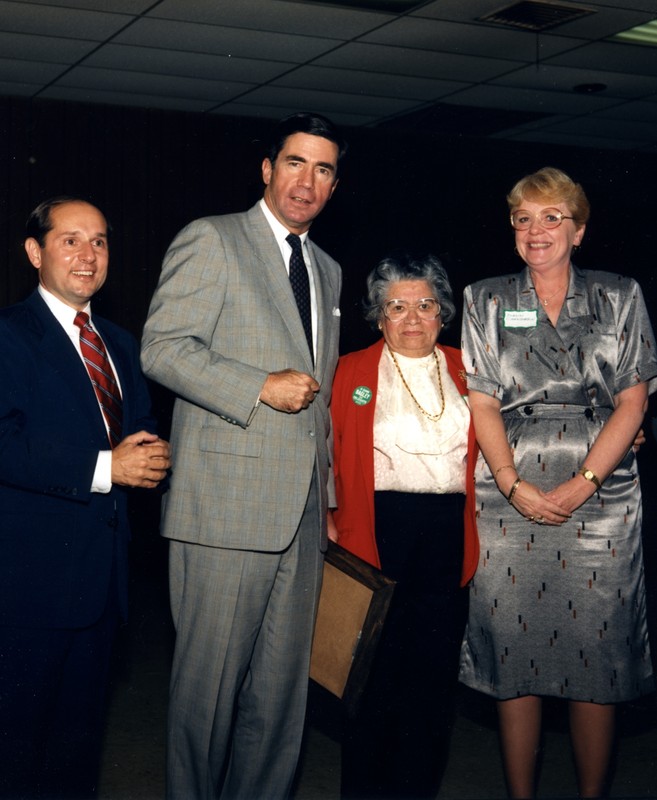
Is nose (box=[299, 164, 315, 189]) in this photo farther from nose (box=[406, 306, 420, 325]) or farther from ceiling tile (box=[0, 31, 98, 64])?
ceiling tile (box=[0, 31, 98, 64])

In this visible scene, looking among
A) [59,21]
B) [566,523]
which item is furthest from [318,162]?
[59,21]

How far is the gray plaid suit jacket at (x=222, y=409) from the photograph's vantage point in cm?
232

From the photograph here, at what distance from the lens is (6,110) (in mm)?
7188

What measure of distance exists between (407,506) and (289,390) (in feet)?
2.09

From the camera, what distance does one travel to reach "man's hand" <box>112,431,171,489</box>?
219 cm

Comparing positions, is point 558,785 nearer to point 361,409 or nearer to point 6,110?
point 361,409

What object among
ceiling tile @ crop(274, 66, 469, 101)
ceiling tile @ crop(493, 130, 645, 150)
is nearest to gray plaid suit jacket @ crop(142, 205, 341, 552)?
ceiling tile @ crop(274, 66, 469, 101)

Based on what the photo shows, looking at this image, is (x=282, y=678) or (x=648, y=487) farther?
(x=648, y=487)

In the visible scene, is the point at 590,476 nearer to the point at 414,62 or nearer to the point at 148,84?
the point at 414,62

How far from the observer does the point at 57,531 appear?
7.16 feet

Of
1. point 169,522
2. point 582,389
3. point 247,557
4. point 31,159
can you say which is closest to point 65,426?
point 169,522

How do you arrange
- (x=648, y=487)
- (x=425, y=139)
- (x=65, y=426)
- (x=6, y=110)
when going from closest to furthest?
(x=65, y=426)
(x=6, y=110)
(x=648, y=487)
(x=425, y=139)

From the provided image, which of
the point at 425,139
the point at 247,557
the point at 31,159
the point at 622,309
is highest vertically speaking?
the point at 425,139

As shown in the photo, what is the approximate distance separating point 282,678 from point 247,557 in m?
0.35
